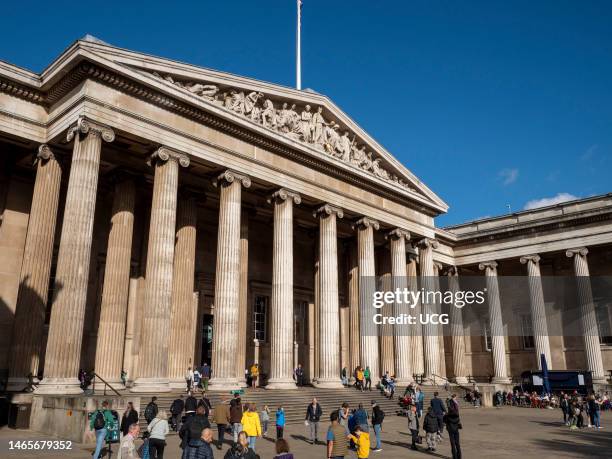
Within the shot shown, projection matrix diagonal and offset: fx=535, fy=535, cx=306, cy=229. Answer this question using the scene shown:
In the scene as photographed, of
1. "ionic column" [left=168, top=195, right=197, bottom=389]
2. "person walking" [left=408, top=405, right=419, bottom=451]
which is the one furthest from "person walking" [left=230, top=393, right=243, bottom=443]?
"ionic column" [left=168, top=195, right=197, bottom=389]

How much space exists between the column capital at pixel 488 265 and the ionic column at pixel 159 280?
2670cm

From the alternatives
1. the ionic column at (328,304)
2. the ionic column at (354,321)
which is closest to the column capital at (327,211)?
the ionic column at (328,304)

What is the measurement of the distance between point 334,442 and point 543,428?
50.2ft

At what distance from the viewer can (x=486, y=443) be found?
16.3 m

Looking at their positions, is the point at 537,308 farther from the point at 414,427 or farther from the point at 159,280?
the point at 159,280

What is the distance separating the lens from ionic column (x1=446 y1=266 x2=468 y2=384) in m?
38.2

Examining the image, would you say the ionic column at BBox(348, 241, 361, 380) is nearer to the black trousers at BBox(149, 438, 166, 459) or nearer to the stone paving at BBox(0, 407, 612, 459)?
the stone paving at BBox(0, 407, 612, 459)

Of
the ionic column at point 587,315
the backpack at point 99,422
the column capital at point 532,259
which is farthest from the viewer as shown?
the column capital at point 532,259

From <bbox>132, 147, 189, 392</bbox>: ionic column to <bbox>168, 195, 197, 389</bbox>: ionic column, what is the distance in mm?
2653

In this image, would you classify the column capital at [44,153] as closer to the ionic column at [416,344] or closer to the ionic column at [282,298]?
the ionic column at [282,298]

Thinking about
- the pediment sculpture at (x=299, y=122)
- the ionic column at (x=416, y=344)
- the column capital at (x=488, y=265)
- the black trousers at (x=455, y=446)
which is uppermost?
the pediment sculpture at (x=299, y=122)

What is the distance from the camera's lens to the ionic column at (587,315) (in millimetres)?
34619

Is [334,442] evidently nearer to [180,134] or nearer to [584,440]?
[584,440]

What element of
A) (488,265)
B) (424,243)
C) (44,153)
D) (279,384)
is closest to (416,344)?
(424,243)
